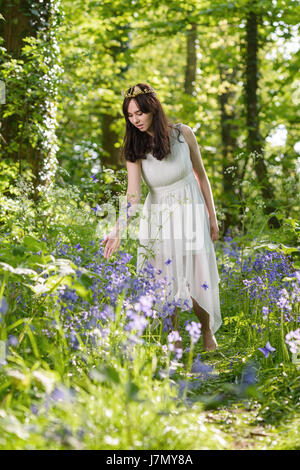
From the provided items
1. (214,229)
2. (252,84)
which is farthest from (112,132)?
(214,229)

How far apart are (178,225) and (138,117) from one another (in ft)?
2.71

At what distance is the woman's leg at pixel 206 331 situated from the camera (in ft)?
12.5

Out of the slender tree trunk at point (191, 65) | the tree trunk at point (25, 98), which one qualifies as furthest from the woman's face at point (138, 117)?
the slender tree trunk at point (191, 65)

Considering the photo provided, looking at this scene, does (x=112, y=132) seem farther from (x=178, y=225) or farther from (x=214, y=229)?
(x=178, y=225)

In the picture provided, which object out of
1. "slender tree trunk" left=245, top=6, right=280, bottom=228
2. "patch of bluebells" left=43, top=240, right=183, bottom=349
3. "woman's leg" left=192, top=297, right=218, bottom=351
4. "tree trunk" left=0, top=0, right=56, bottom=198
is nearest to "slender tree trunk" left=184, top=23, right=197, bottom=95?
"slender tree trunk" left=245, top=6, right=280, bottom=228

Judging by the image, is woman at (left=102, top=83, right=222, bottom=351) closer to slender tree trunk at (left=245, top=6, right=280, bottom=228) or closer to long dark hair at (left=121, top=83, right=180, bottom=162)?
long dark hair at (left=121, top=83, right=180, bottom=162)

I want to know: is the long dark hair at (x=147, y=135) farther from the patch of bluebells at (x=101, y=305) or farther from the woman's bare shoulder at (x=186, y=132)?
the patch of bluebells at (x=101, y=305)

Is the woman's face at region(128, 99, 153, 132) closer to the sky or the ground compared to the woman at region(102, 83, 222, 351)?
closer to the sky

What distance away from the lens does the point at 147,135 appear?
146 inches

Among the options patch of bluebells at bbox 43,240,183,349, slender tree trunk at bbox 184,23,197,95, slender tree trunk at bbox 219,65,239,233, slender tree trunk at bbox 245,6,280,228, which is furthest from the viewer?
slender tree trunk at bbox 184,23,197,95

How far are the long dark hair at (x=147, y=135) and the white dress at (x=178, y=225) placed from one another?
7 centimetres

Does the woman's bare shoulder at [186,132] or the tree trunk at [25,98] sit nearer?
the woman's bare shoulder at [186,132]

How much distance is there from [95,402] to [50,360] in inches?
39.2

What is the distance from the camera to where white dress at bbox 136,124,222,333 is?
12.1ft
